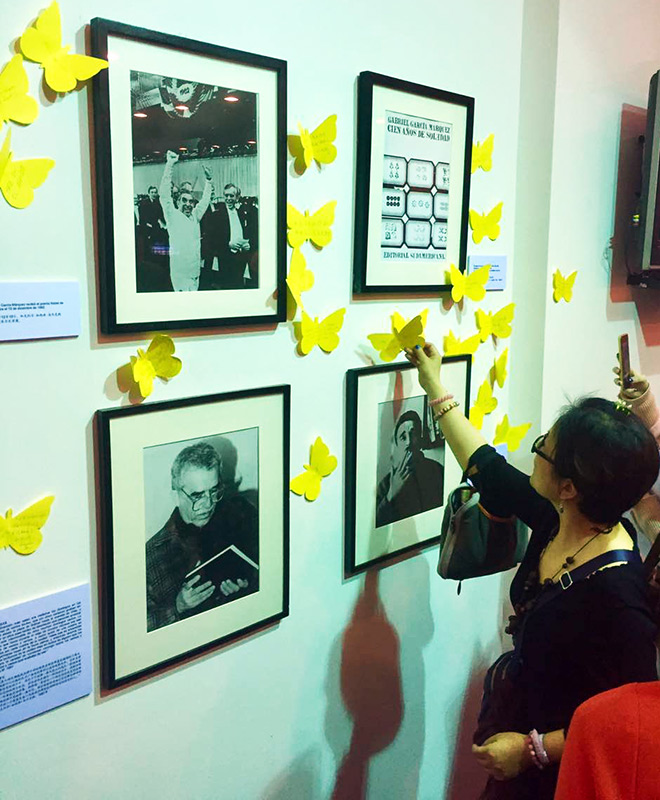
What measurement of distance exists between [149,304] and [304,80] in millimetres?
509

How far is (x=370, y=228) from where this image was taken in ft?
4.90

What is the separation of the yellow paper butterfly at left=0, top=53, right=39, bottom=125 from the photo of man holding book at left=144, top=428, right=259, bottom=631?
1.68 ft

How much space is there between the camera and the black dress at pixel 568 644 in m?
1.24

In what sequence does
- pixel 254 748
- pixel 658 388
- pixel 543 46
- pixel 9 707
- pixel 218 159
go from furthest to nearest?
pixel 658 388
pixel 543 46
pixel 254 748
pixel 218 159
pixel 9 707

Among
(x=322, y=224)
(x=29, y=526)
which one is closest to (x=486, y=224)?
(x=322, y=224)

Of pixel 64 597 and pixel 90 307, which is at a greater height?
pixel 90 307

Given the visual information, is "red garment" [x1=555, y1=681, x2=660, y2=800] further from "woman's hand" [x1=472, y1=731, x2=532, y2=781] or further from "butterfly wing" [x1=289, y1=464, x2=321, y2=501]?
"butterfly wing" [x1=289, y1=464, x2=321, y2=501]

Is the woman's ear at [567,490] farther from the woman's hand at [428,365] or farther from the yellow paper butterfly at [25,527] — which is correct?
the yellow paper butterfly at [25,527]

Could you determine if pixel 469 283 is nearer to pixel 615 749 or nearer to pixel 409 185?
pixel 409 185

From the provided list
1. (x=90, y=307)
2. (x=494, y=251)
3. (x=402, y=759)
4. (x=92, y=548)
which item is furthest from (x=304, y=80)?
(x=402, y=759)

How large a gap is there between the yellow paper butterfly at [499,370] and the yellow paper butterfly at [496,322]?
2.1 inches

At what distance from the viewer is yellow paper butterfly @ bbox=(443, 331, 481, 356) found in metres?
1.73

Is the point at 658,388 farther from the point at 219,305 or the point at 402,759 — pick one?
the point at 219,305

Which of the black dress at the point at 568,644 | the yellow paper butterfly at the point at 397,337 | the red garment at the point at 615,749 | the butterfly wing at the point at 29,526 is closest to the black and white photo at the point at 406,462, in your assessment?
the yellow paper butterfly at the point at 397,337
